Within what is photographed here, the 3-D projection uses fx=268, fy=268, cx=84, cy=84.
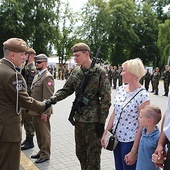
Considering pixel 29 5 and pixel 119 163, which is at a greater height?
pixel 29 5

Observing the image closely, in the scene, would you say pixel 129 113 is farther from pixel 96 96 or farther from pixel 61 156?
pixel 61 156

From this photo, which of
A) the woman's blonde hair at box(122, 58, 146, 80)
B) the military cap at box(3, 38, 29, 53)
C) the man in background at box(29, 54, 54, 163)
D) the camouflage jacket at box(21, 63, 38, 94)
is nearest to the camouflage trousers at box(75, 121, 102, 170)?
the woman's blonde hair at box(122, 58, 146, 80)

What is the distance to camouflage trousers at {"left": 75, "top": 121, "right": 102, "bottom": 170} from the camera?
3529mm

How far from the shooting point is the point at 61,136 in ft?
20.6

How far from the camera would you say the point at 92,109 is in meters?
3.51

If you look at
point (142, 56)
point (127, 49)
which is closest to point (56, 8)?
point (127, 49)

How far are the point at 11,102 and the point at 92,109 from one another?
1.05 metres

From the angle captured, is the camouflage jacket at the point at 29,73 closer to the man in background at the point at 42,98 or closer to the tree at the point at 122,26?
the man in background at the point at 42,98

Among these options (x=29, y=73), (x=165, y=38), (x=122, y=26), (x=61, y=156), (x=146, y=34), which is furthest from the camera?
(x=146, y=34)

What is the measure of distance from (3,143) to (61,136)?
3273mm

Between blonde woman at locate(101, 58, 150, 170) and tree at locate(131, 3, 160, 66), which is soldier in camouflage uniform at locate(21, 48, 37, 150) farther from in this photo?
tree at locate(131, 3, 160, 66)

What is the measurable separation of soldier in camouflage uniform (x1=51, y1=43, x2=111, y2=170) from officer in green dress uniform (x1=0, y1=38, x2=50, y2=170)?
75 centimetres

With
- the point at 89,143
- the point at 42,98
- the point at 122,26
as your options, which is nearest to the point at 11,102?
the point at 89,143

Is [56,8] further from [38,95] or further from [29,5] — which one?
[38,95]
